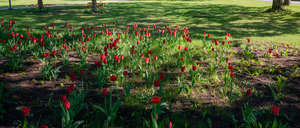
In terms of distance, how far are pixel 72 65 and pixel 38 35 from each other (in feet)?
11.8

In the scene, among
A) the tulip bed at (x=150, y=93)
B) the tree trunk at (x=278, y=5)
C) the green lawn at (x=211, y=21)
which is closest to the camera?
the tulip bed at (x=150, y=93)

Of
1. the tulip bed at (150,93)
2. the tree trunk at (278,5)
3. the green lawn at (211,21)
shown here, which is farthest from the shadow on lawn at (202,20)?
the tulip bed at (150,93)

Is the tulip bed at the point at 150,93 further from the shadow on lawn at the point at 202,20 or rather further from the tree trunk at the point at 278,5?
the tree trunk at the point at 278,5

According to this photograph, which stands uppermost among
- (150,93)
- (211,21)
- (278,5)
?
(278,5)

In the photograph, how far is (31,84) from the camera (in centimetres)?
380

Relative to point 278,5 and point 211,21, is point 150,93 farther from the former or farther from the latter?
point 278,5

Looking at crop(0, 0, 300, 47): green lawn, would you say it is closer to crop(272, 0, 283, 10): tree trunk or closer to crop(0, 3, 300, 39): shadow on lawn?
crop(0, 3, 300, 39): shadow on lawn

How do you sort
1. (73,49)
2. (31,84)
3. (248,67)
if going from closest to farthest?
(31,84) < (248,67) < (73,49)

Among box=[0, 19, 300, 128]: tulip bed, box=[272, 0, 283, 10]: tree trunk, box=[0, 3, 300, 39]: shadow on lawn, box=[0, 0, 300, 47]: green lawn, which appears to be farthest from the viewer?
box=[272, 0, 283, 10]: tree trunk

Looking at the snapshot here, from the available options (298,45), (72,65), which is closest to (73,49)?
(72,65)

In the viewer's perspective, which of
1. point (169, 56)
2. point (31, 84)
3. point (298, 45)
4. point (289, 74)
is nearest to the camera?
point (31, 84)

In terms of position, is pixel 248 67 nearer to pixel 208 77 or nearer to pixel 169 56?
pixel 208 77

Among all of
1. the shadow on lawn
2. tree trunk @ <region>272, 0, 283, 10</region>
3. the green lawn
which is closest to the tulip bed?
the green lawn

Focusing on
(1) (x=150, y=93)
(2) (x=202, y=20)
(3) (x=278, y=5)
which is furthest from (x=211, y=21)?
(1) (x=150, y=93)
